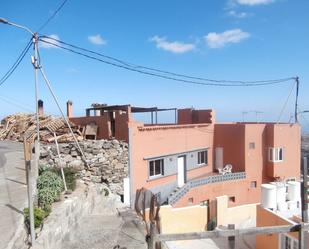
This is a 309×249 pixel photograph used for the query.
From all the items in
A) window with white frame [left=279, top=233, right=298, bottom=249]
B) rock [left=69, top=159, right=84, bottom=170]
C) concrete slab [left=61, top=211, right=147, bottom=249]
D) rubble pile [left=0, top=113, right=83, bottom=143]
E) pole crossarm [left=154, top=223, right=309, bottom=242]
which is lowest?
window with white frame [left=279, top=233, right=298, bottom=249]

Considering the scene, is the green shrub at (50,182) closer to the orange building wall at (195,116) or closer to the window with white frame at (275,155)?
the orange building wall at (195,116)

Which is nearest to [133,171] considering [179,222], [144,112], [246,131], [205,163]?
[179,222]

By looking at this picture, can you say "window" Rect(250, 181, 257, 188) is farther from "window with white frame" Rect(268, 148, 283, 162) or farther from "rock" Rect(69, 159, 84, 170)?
"rock" Rect(69, 159, 84, 170)

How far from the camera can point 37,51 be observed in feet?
38.7

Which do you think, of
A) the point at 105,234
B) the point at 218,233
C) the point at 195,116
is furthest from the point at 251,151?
the point at 218,233

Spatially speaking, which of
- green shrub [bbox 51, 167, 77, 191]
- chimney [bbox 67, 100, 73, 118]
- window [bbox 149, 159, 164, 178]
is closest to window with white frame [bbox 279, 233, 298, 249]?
window [bbox 149, 159, 164, 178]

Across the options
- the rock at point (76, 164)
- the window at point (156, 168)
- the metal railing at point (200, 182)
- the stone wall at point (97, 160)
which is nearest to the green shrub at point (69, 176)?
the rock at point (76, 164)

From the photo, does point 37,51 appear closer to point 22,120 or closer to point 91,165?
point 91,165

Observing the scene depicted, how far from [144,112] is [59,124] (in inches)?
248

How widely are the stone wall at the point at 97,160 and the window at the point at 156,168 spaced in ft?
7.24

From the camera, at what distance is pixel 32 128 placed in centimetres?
1988

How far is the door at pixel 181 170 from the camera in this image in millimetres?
20295

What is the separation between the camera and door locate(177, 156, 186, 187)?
20.3 m

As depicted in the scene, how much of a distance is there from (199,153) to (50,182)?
13279mm
